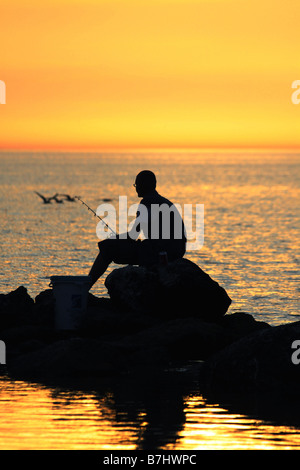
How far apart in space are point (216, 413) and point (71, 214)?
45418 mm

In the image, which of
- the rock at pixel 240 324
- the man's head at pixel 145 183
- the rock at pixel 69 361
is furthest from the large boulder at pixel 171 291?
the rock at pixel 69 361

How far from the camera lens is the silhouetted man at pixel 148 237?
1255cm

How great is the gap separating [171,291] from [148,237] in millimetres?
940

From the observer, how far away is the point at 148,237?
12797 millimetres

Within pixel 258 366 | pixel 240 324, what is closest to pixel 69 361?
pixel 258 366

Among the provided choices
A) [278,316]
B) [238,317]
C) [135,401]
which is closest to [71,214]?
[278,316]

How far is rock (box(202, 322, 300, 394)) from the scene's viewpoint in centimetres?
957

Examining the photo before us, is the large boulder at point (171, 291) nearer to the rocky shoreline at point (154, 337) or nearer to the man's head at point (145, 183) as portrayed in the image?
the rocky shoreline at point (154, 337)

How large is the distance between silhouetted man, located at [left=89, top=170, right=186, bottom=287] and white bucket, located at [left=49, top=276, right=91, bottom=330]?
0.56m

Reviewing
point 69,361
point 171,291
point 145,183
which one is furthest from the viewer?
point 145,183

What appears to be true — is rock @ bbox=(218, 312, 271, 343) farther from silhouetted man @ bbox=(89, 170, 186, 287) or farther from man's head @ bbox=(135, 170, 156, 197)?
man's head @ bbox=(135, 170, 156, 197)

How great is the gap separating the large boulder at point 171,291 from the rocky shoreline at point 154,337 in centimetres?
1

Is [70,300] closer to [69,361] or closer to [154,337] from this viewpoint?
[154,337]
